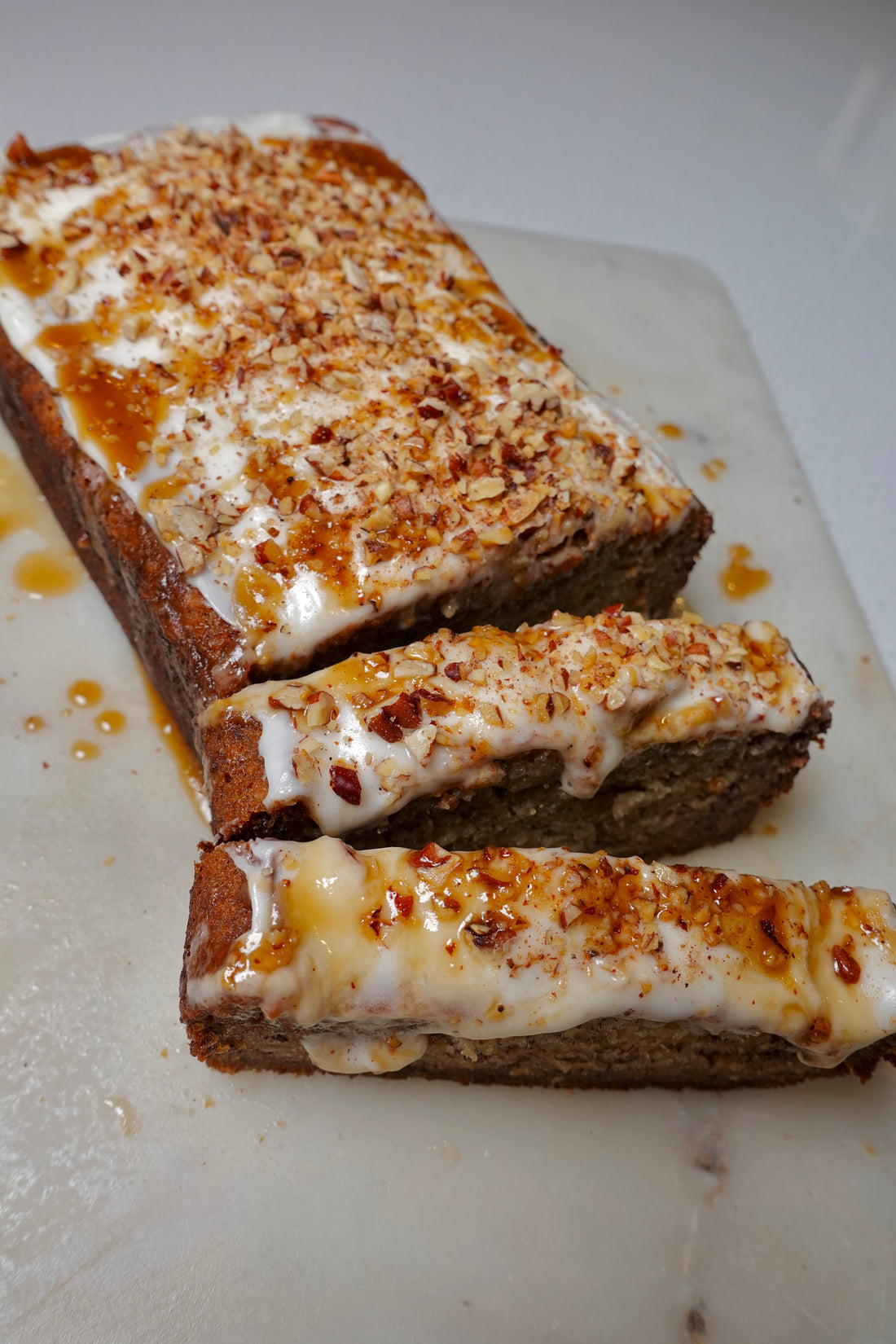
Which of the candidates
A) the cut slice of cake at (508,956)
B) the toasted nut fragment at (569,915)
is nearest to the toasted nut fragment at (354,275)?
the cut slice of cake at (508,956)

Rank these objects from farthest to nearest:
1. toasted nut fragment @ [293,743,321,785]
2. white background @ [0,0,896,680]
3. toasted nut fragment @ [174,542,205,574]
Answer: white background @ [0,0,896,680], toasted nut fragment @ [174,542,205,574], toasted nut fragment @ [293,743,321,785]

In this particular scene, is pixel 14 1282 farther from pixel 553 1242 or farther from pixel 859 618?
pixel 859 618

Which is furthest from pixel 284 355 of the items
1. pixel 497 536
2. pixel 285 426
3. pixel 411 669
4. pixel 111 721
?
pixel 111 721

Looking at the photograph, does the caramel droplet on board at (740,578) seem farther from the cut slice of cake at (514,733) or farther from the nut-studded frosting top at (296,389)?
the cut slice of cake at (514,733)

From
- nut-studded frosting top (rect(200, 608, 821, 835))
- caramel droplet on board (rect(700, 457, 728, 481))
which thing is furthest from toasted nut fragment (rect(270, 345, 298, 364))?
caramel droplet on board (rect(700, 457, 728, 481))

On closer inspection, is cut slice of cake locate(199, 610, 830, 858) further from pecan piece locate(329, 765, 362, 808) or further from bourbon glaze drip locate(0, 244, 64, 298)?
bourbon glaze drip locate(0, 244, 64, 298)

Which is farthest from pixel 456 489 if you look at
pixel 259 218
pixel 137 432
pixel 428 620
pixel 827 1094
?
pixel 827 1094

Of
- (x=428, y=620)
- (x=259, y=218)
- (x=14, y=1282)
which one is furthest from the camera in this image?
(x=259, y=218)
